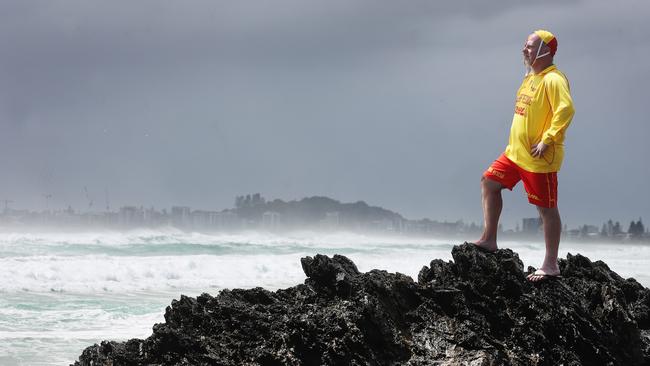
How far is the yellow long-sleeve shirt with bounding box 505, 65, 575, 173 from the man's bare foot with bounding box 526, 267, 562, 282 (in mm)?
820

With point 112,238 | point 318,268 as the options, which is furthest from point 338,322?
point 112,238

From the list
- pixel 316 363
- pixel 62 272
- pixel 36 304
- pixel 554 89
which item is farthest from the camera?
pixel 62 272

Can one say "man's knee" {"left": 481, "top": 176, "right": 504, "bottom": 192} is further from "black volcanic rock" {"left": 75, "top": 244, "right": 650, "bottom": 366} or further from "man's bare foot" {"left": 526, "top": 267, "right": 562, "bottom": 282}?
"man's bare foot" {"left": 526, "top": 267, "right": 562, "bottom": 282}

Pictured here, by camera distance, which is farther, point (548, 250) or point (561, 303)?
point (548, 250)

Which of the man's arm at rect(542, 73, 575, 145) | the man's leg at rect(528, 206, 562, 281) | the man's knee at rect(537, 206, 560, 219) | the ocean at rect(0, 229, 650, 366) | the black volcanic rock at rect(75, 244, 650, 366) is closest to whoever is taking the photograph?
the black volcanic rock at rect(75, 244, 650, 366)

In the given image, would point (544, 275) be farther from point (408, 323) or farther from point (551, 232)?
point (408, 323)

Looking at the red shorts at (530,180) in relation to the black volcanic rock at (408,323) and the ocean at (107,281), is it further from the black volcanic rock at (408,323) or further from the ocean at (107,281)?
the ocean at (107,281)

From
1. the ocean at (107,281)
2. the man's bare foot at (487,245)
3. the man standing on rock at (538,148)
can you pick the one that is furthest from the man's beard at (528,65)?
the ocean at (107,281)

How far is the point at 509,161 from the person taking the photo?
7395 millimetres

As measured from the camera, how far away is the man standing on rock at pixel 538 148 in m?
7.02

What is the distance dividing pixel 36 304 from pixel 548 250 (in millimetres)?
12566

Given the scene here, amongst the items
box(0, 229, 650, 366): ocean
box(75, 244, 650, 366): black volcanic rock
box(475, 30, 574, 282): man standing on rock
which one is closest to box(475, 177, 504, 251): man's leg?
box(475, 30, 574, 282): man standing on rock

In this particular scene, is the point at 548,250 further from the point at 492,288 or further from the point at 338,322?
the point at 338,322

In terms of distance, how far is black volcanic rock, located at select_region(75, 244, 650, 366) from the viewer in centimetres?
598
